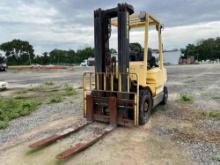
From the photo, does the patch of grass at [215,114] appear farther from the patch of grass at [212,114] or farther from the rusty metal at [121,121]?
the rusty metal at [121,121]

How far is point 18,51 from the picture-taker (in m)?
81.4

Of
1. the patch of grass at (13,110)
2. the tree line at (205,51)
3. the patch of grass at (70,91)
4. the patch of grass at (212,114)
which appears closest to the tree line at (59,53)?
the tree line at (205,51)

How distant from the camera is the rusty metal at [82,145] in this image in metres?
4.39

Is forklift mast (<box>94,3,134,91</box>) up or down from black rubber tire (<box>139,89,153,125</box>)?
up

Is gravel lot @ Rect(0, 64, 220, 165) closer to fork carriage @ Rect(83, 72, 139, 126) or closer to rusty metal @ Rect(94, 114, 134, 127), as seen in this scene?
Answer: rusty metal @ Rect(94, 114, 134, 127)

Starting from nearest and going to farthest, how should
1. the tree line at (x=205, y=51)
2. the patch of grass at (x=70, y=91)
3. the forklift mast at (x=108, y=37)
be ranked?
the forklift mast at (x=108, y=37) → the patch of grass at (x=70, y=91) → the tree line at (x=205, y=51)

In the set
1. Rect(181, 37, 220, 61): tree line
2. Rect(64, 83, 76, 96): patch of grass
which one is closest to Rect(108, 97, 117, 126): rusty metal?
Rect(64, 83, 76, 96): patch of grass

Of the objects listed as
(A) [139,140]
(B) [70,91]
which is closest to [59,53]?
(B) [70,91]

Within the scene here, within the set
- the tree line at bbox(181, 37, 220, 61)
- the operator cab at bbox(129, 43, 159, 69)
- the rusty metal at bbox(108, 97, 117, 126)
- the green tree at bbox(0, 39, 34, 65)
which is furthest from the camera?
the tree line at bbox(181, 37, 220, 61)

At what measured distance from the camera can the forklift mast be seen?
595 cm

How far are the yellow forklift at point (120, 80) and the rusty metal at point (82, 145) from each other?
1.84ft

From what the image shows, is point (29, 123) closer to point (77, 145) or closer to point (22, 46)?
point (77, 145)

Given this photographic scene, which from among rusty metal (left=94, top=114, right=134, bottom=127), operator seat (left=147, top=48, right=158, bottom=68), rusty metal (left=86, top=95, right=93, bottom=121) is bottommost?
rusty metal (left=94, top=114, right=134, bottom=127)

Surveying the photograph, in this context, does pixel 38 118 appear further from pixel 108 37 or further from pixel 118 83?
pixel 108 37
